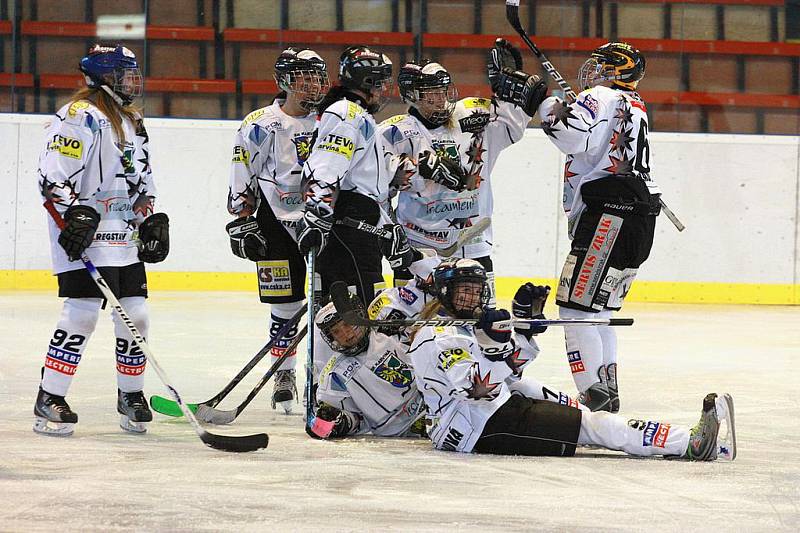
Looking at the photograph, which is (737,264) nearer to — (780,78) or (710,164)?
(710,164)

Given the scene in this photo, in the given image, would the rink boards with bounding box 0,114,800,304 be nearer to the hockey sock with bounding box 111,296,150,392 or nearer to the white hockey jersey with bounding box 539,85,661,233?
the white hockey jersey with bounding box 539,85,661,233

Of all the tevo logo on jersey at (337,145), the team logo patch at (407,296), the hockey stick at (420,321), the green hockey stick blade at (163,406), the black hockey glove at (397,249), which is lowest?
the green hockey stick blade at (163,406)

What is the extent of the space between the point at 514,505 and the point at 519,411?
66cm

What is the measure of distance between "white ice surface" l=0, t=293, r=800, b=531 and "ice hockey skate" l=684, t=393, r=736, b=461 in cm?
4

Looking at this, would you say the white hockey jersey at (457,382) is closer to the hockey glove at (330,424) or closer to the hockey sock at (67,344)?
the hockey glove at (330,424)

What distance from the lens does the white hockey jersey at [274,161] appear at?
4730 mm

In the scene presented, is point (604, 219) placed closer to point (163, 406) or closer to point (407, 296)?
point (407, 296)

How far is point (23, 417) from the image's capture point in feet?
14.6

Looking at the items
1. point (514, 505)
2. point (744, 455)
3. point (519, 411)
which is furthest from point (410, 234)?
point (514, 505)

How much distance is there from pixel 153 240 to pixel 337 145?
69 cm

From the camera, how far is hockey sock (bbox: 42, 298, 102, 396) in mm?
4109

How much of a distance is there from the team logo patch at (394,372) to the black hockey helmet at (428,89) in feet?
3.50

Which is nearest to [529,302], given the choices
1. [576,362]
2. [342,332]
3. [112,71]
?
[342,332]

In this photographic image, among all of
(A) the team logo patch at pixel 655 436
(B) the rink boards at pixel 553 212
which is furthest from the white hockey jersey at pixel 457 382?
(B) the rink boards at pixel 553 212
